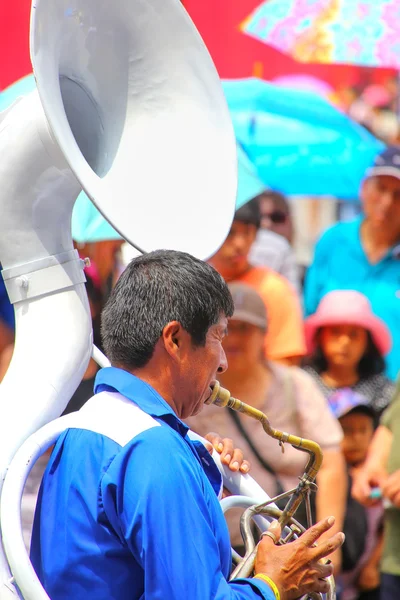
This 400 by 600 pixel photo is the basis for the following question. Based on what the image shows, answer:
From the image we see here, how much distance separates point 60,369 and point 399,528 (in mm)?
2584

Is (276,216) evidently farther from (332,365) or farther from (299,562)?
(299,562)

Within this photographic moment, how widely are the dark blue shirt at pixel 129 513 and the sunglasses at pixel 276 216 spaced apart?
14.1ft

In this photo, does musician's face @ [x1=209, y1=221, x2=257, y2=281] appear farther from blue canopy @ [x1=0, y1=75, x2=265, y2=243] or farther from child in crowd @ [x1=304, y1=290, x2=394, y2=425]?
child in crowd @ [x1=304, y1=290, x2=394, y2=425]

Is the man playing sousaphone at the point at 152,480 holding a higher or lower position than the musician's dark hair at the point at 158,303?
lower

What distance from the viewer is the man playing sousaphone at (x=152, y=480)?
1.79 m

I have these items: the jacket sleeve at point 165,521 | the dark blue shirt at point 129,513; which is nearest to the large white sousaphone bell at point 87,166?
the dark blue shirt at point 129,513

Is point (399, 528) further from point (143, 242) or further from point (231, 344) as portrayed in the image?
point (143, 242)

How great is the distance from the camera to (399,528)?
432 centimetres

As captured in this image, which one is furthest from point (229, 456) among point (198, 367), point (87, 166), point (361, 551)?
point (361, 551)

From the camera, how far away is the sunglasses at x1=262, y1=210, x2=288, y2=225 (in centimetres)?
625

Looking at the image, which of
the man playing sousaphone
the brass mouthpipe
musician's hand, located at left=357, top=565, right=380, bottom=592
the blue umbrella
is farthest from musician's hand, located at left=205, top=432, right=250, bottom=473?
the blue umbrella

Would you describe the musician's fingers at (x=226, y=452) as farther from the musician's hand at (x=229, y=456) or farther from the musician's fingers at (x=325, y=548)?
the musician's fingers at (x=325, y=548)

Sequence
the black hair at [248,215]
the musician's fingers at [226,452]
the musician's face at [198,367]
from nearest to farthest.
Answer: the musician's face at [198,367]
the musician's fingers at [226,452]
the black hair at [248,215]

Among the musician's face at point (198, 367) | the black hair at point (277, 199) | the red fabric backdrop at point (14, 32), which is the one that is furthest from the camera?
the black hair at point (277, 199)
